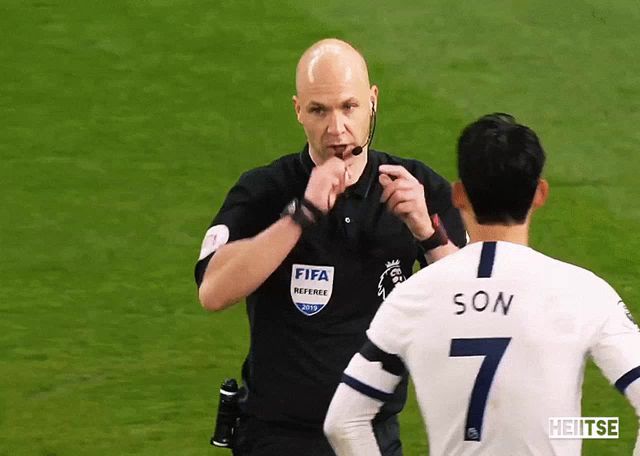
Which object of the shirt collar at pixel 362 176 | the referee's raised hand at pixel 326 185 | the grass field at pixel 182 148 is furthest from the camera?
the grass field at pixel 182 148

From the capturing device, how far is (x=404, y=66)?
11.2 meters

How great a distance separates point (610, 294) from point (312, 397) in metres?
1.47

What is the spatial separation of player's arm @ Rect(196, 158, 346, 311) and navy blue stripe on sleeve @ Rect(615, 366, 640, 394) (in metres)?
1.13

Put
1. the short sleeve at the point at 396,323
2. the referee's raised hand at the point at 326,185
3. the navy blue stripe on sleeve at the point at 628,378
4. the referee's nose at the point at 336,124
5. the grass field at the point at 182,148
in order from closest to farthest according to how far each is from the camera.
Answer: the navy blue stripe on sleeve at the point at 628,378 < the short sleeve at the point at 396,323 < the referee's raised hand at the point at 326,185 < the referee's nose at the point at 336,124 < the grass field at the point at 182,148

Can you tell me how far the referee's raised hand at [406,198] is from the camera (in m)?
4.00

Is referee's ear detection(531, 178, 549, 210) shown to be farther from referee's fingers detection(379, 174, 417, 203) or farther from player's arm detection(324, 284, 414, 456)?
referee's fingers detection(379, 174, 417, 203)

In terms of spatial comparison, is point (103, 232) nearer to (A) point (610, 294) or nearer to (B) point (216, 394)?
(B) point (216, 394)

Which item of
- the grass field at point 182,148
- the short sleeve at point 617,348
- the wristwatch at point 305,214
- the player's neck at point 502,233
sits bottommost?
the grass field at point 182,148

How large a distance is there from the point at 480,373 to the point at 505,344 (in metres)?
0.08

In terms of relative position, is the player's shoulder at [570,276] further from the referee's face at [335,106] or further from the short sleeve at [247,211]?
the short sleeve at [247,211]

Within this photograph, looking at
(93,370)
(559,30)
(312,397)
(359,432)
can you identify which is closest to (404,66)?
(559,30)

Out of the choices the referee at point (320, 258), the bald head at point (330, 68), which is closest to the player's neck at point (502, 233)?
the referee at point (320, 258)

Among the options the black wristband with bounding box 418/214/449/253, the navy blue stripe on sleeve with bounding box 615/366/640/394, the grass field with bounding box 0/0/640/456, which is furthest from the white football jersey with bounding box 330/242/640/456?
the grass field with bounding box 0/0/640/456

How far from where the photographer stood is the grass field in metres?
7.61
